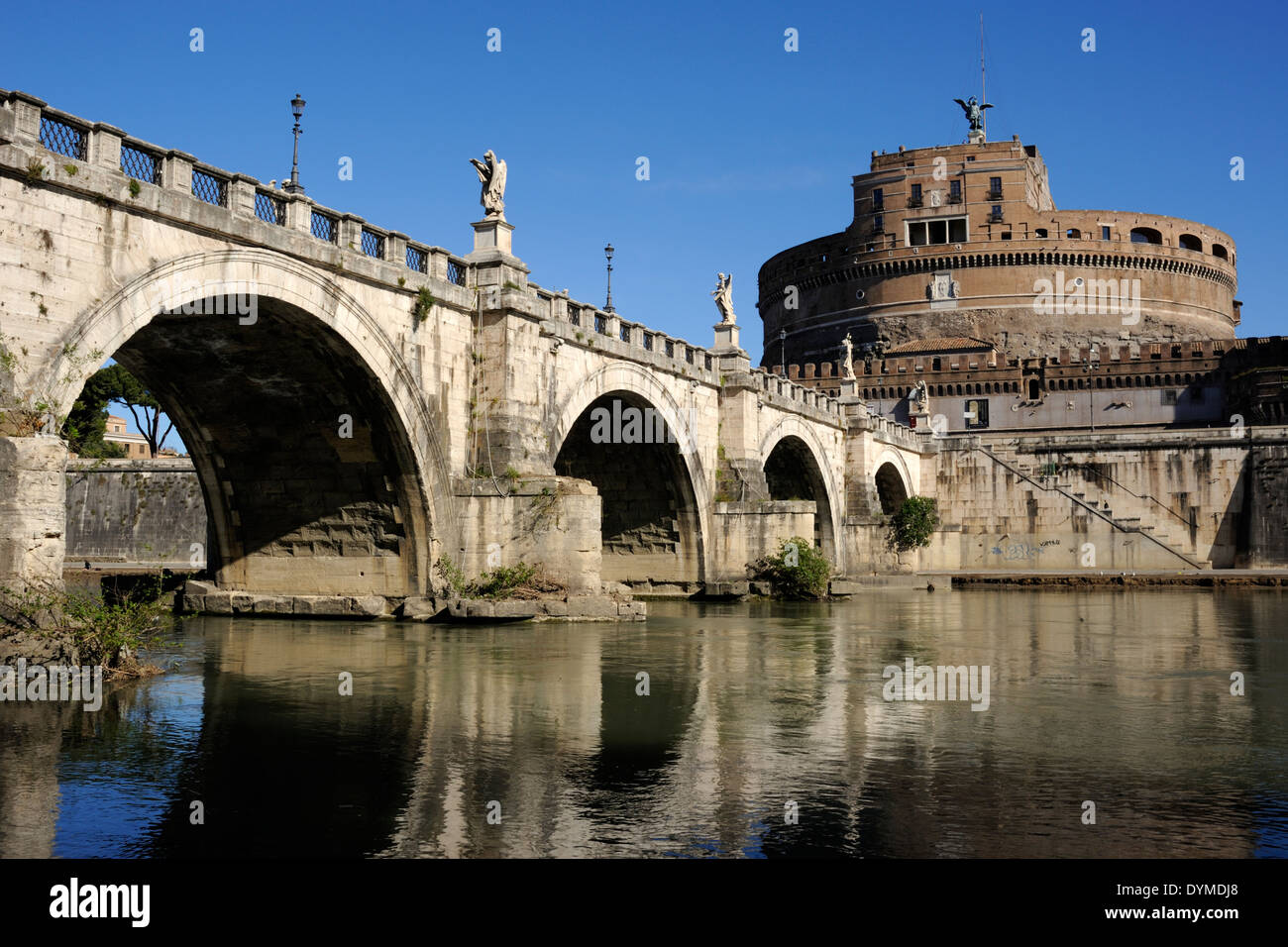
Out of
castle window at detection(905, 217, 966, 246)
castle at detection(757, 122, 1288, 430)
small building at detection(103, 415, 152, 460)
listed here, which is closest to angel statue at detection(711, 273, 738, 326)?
castle at detection(757, 122, 1288, 430)

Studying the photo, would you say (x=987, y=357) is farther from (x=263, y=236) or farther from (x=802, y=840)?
(x=802, y=840)

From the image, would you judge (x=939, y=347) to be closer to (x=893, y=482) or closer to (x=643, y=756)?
(x=893, y=482)

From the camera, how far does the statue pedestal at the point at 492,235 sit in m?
22.7

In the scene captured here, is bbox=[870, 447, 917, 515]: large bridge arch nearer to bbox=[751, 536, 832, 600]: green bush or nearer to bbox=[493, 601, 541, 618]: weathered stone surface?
bbox=[751, 536, 832, 600]: green bush

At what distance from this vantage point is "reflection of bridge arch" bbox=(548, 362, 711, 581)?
30.3 metres

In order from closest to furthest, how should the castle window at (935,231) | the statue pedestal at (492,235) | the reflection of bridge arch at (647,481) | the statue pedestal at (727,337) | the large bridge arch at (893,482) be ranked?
the statue pedestal at (492,235) → the reflection of bridge arch at (647,481) → the statue pedestal at (727,337) → the large bridge arch at (893,482) → the castle window at (935,231)

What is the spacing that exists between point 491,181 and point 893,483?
3282 cm

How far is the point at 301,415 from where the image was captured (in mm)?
21359

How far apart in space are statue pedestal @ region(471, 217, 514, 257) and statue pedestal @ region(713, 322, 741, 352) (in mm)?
11391

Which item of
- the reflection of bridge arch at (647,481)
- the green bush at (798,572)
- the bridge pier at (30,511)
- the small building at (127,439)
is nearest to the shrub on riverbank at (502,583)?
the reflection of bridge arch at (647,481)

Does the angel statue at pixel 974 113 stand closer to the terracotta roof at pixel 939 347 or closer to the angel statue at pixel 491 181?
the terracotta roof at pixel 939 347

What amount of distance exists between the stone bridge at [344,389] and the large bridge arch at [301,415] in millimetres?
43

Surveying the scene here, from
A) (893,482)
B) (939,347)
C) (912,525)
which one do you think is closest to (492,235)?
(912,525)
